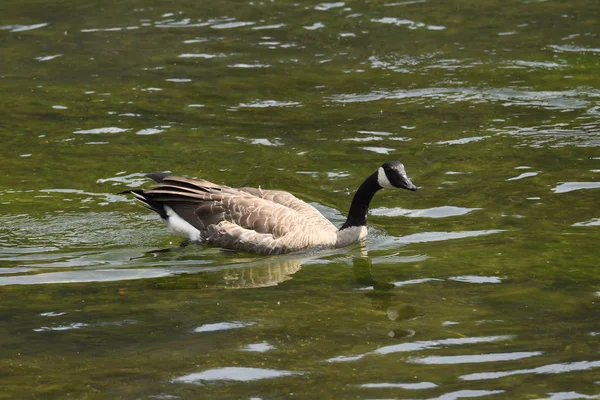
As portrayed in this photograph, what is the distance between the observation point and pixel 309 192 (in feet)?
41.8

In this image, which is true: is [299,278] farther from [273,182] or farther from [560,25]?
[560,25]

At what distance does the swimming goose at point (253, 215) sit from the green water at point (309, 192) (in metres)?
0.21

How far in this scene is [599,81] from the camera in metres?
16.3

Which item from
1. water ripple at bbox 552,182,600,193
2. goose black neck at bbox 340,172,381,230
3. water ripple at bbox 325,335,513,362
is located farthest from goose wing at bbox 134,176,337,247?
water ripple at bbox 325,335,513,362

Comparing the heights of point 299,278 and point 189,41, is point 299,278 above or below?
below

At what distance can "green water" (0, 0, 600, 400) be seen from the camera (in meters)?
7.53

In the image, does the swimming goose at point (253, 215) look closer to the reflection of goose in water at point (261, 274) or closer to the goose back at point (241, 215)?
the goose back at point (241, 215)

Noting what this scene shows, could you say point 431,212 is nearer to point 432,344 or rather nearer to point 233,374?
point 432,344

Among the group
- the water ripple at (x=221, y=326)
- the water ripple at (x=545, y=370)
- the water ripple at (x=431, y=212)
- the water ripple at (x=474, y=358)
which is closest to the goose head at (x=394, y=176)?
the water ripple at (x=431, y=212)

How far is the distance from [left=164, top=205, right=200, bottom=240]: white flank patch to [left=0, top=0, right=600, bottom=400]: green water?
0.85 feet

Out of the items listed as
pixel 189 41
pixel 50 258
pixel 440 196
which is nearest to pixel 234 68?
pixel 189 41

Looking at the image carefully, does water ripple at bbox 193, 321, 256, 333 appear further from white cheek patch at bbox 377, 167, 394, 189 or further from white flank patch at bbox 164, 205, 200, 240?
white cheek patch at bbox 377, 167, 394, 189

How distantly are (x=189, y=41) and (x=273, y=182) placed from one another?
22.5ft

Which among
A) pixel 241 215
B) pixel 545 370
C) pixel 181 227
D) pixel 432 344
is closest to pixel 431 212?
pixel 241 215
